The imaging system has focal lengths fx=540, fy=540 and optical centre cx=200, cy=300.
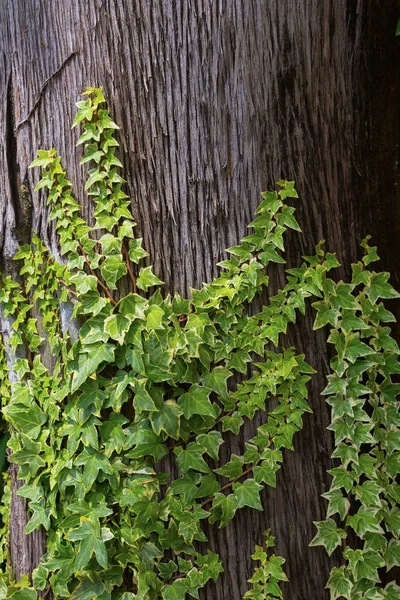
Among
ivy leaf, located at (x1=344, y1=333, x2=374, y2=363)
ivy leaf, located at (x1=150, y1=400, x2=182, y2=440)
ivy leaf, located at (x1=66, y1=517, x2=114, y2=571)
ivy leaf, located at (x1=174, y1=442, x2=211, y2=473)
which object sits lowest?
ivy leaf, located at (x1=66, y1=517, x2=114, y2=571)

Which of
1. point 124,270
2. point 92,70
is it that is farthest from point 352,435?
point 92,70

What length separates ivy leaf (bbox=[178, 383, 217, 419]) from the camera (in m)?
1.49

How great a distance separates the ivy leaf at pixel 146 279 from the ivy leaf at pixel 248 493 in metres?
0.62

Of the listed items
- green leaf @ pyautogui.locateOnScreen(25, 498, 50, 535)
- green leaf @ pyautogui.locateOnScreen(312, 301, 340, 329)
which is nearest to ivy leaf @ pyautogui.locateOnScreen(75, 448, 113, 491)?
green leaf @ pyautogui.locateOnScreen(25, 498, 50, 535)

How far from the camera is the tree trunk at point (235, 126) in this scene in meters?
1.50

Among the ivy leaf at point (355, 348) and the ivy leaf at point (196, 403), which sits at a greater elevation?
the ivy leaf at point (355, 348)

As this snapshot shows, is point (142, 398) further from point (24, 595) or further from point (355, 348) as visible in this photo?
point (24, 595)

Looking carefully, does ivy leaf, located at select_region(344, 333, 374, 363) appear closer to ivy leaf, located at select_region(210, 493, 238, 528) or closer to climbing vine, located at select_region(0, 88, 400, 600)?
climbing vine, located at select_region(0, 88, 400, 600)

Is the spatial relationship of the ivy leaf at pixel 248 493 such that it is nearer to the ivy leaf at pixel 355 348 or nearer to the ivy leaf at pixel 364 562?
the ivy leaf at pixel 364 562

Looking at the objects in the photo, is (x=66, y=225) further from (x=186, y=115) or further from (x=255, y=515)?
(x=255, y=515)

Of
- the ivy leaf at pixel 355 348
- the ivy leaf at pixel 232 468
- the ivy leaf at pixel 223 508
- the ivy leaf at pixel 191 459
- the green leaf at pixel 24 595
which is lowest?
the green leaf at pixel 24 595

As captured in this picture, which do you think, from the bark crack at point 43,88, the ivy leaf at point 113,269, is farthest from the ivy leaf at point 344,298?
the bark crack at point 43,88

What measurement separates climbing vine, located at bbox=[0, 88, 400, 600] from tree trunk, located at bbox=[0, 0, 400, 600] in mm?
49

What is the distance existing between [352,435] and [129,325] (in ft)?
2.35
